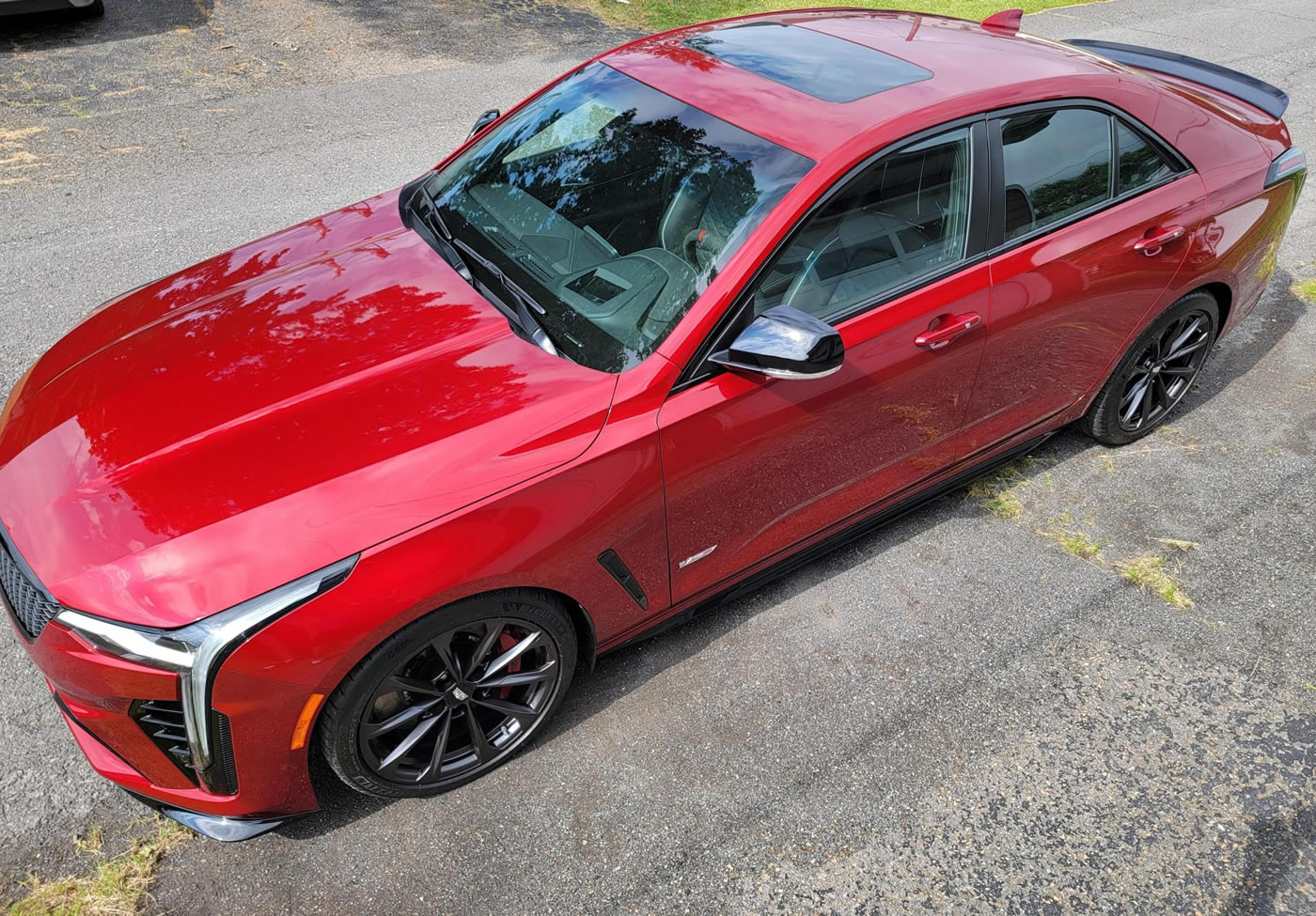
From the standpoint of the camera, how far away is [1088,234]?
11.1 feet

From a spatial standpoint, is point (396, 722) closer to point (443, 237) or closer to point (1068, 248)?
point (443, 237)

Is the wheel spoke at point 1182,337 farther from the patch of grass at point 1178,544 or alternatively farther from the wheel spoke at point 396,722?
the wheel spoke at point 396,722

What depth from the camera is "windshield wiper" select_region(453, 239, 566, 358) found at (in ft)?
9.00

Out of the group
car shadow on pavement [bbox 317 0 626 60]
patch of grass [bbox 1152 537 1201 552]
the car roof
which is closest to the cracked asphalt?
patch of grass [bbox 1152 537 1201 552]

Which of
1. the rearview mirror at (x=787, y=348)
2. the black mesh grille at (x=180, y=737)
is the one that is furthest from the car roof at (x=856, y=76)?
the black mesh grille at (x=180, y=737)

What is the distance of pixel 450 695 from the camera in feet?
8.57

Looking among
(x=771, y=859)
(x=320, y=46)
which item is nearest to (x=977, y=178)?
(x=771, y=859)

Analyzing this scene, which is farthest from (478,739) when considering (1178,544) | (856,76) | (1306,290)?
(1306,290)

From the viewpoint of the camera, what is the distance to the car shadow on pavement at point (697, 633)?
2.77 metres

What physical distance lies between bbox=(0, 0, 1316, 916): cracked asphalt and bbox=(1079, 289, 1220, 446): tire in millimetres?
146

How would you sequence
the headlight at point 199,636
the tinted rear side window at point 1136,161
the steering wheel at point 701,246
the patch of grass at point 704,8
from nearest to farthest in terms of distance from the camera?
the headlight at point 199,636 → the steering wheel at point 701,246 → the tinted rear side window at point 1136,161 → the patch of grass at point 704,8

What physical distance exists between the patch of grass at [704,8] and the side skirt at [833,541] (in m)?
7.83

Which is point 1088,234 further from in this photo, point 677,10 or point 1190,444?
point 677,10

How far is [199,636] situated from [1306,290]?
620 cm
